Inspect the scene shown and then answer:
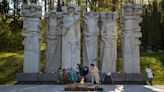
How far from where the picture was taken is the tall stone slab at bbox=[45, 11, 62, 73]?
23.2m

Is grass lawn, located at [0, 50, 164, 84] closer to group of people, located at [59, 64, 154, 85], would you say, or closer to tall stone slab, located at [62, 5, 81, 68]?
tall stone slab, located at [62, 5, 81, 68]

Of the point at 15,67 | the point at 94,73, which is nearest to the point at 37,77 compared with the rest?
the point at 94,73

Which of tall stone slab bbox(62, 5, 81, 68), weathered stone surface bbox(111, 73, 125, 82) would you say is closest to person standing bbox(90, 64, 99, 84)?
weathered stone surface bbox(111, 73, 125, 82)

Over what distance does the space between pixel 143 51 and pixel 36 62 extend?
24951 mm

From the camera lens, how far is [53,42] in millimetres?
23344

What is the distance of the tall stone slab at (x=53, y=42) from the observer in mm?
23203

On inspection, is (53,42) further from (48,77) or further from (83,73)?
(83,73)

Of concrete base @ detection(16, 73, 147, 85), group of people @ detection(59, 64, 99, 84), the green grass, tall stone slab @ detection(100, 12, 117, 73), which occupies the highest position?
tall stone slab @ detection(100, 12, 117, 73)

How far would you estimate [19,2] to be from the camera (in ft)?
132

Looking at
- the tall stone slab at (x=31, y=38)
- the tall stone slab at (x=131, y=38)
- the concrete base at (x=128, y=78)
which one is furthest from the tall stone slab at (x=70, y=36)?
the tall stone slab at (x=131, y=38)

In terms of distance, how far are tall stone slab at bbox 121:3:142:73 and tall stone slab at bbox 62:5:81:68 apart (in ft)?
9.65

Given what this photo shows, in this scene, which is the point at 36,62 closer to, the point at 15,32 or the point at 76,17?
the point at 76,17

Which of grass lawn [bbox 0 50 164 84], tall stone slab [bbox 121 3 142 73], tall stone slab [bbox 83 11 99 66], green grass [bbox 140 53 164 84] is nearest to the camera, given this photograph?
tall stone slab [bbox 121 3 142 73]

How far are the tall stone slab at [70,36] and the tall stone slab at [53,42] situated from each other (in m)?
0.86
